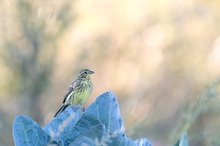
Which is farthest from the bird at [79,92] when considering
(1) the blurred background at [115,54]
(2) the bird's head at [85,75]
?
(1) the blurred background at [115,54]

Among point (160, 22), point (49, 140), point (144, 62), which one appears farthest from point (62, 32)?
point (49, 140)

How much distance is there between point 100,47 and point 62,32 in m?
3.95

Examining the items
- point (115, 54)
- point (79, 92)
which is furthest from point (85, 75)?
point (115, 54)

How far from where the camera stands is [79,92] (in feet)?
10.8

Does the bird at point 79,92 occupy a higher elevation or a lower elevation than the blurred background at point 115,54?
lower

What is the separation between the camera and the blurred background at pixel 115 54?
6.96 meters

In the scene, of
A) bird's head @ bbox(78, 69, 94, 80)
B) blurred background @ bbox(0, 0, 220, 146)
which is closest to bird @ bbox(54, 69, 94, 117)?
bird's head @ bbox(78, 69, 94, 80)

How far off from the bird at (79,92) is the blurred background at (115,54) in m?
1.99

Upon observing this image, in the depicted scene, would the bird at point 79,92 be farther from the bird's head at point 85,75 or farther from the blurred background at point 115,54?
the blurred background at point 115,54

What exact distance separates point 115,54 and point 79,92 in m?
7.57

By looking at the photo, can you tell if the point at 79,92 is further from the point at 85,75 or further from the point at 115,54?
the point at 115,54

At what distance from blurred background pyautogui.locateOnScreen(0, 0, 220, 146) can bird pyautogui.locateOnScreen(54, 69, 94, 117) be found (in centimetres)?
199

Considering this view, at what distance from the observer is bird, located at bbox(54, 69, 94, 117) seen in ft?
10.2

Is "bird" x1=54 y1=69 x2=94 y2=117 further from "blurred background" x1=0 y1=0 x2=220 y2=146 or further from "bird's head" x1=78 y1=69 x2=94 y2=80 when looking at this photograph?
"blurred background" x1=0 y1=0 x2=220 y2=146
